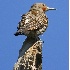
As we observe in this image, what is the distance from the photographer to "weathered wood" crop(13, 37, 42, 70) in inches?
187

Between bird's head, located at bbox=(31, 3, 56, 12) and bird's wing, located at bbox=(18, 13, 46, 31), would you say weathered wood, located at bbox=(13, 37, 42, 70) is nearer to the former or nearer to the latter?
bird's wing, located at bbox=(18, 13, 46, 31)

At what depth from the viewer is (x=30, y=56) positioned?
493cm

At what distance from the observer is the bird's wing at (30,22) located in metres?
5.87

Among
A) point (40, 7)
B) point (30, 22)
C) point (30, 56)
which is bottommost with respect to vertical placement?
point (30, 56)

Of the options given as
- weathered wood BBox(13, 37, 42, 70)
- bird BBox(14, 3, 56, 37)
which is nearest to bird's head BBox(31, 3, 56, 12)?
bird BBox(14, 3, 56, 37)

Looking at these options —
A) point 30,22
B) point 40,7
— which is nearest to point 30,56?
point 30,22

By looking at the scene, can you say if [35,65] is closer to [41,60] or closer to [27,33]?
[41,60]

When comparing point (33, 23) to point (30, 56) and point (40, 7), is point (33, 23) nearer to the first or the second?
point (30, 56)

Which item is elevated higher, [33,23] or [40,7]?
[40,7]

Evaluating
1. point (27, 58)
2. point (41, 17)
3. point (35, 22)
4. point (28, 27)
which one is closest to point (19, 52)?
point (27, 58)

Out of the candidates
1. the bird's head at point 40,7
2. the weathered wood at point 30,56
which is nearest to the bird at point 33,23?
the bird's head at point 40,7

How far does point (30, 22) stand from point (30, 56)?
1293mm

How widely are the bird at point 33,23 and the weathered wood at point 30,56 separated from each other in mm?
330

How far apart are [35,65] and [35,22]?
5.43ft
